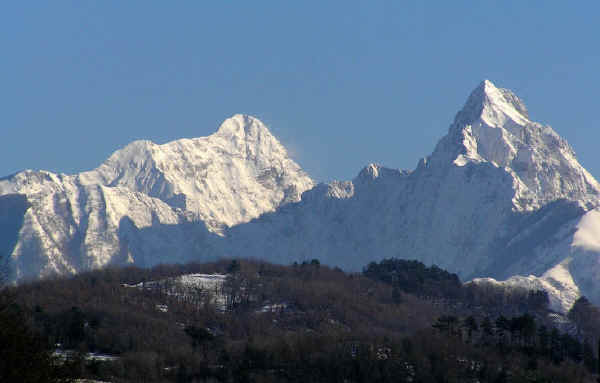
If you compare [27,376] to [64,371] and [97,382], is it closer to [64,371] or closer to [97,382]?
[64,371]

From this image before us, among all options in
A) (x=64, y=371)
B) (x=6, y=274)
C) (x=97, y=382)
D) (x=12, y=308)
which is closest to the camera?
(x=64, y=371)

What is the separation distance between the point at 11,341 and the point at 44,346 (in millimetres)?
11812

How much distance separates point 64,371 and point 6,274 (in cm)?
4821

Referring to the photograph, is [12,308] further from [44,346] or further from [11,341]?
[11,341]

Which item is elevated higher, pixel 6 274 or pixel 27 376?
pixel 6 274

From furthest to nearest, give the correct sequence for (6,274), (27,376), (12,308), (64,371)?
(6,274)
(12,308)
(64,371)
(27,376)

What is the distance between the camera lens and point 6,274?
147m

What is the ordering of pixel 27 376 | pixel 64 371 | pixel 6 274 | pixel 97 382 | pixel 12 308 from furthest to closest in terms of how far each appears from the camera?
pixel 97 382, pixel 6 274, pixel 12 308, pixel 64 371, pixel 27 376

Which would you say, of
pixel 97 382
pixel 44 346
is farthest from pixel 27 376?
pixel 97 382

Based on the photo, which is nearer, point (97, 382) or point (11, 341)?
point (11, 341)

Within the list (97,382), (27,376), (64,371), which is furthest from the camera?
(97,382)

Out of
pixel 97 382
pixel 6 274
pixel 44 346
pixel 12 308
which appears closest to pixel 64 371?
pixel 44 346

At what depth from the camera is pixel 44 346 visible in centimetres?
10819

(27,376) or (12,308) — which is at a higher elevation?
(12,308)
